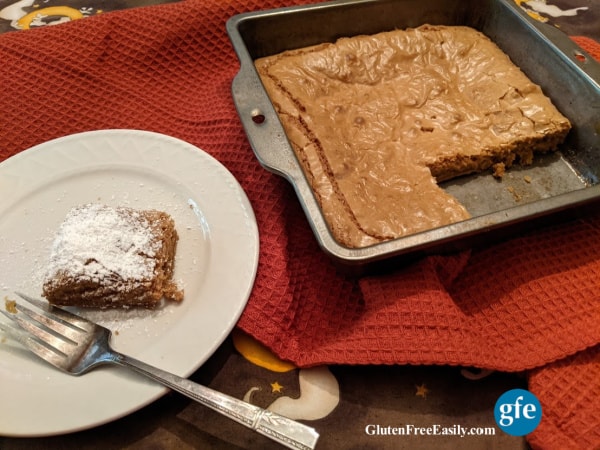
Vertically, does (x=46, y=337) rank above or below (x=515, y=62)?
below

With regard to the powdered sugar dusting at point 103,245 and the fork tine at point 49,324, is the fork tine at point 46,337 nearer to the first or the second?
the fork tine at point 49,324

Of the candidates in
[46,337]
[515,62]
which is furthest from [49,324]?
[515,62]

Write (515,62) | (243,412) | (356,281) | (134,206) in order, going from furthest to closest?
1. (515,62)
2. (134,206)
3. (356,281)
4. (243,412)

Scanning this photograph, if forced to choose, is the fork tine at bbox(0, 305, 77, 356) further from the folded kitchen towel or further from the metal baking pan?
the metal baking pan

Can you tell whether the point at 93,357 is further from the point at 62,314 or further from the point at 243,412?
the point at 243,412

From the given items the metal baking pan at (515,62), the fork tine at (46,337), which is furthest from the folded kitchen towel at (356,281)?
the fork tine at (46,337)

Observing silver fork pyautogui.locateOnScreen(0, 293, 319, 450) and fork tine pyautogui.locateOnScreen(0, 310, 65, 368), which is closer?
silver fork pyautogui.locateOnScreen(0, 293, 319, 450)

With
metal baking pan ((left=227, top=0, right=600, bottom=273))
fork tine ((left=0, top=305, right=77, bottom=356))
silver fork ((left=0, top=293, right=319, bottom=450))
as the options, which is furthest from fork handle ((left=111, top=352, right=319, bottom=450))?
metal baking pan ((left=227, top=0, right=600, bottom=273))

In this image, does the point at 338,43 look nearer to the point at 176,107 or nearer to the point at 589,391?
the point at 176,107
